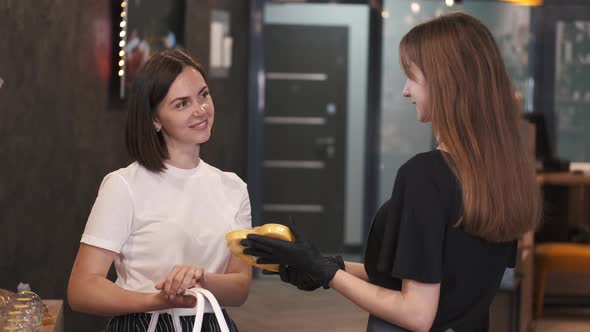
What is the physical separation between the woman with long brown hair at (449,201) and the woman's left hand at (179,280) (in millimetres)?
145

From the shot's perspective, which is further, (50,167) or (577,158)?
(577,158)

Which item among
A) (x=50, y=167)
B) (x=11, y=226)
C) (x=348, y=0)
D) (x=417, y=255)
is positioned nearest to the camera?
(x=417, y=255)

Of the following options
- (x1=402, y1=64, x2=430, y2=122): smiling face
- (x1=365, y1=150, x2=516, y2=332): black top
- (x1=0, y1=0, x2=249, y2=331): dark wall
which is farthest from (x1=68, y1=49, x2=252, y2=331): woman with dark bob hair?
(x1=0, y1=0, x2=249, y2=331): dark wall

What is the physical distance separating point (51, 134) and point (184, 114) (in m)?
2.01

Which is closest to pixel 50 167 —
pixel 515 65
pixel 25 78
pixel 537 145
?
pixel 25 78

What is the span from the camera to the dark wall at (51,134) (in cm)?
358

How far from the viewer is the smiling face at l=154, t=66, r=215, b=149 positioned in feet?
7.71

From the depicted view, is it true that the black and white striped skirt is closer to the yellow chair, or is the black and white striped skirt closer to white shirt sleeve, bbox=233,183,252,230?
white shirt sleeve, bbox=233,183,252,230

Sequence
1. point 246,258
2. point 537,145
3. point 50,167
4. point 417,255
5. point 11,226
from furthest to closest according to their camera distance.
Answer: point 537,145 < point 50,167 < point 11,226 < point 246,258 < point 417,255

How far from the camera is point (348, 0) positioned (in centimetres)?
845

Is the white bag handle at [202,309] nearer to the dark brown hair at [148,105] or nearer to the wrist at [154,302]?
the wrist at [154,302]

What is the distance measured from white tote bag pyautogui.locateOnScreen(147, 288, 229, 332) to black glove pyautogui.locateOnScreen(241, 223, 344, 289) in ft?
0.47

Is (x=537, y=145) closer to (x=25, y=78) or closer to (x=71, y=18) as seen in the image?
(x=71, y=18)

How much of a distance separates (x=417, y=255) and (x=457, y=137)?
267 mm
